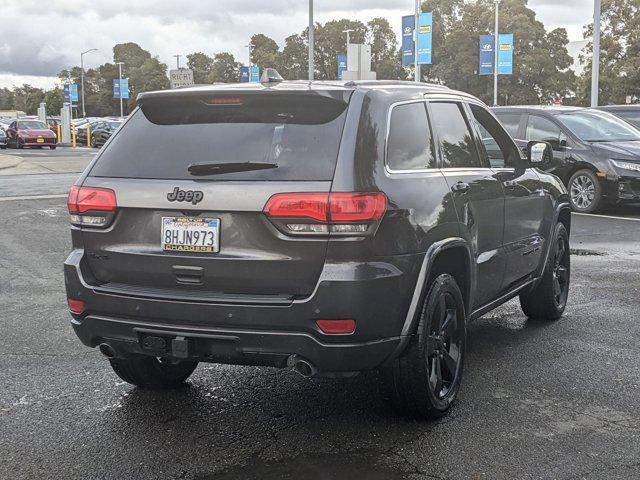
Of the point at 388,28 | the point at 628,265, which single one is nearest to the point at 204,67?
the point at 388,28

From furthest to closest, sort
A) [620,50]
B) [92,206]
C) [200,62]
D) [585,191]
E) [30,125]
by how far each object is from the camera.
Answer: [200,62]
[620,50]
[30,125]
[585,191]
[92,206]

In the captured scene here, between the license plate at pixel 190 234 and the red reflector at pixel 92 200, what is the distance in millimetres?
328

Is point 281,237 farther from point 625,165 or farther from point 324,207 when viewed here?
point 625,165

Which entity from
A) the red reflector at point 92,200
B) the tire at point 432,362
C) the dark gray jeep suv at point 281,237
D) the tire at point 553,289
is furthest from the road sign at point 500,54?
the red reflector at point 92,200

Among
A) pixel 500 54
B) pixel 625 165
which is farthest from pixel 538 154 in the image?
pixel 500 54

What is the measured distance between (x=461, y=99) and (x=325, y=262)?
2.02 metres

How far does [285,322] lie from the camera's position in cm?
376

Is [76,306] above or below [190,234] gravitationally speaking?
below

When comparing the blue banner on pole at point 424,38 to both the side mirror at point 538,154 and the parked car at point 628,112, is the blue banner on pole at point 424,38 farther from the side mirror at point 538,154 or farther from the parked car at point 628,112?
the side mirror at point 538,154

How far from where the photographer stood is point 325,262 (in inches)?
147

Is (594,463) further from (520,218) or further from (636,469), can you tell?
(520,218)

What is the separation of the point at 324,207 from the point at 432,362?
119cm

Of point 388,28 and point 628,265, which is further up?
point 388,28

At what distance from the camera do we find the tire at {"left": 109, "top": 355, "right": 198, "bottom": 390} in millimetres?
4746
